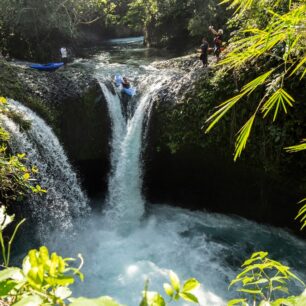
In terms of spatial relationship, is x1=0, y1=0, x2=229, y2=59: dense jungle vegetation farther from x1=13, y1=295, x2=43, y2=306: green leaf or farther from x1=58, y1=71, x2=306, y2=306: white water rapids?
x1=13, y1=295, x2=43, y2=306: green leaf

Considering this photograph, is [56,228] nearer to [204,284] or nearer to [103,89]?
[204,284]

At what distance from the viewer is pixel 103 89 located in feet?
31.5

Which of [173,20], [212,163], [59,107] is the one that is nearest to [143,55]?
[173,20]

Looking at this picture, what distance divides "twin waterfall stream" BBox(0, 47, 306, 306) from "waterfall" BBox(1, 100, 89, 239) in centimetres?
2

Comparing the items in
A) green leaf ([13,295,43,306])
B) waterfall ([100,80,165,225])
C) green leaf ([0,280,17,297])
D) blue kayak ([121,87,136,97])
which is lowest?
waterfall ([100,80,165,225])

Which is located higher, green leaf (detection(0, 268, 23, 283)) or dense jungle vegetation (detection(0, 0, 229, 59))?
dense jungle vegetation (detection(0, 0, 229, 59))

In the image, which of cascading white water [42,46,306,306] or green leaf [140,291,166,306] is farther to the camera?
cascading white water [42,46,306,306]

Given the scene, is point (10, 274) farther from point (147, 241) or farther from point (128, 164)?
point (128, 164)

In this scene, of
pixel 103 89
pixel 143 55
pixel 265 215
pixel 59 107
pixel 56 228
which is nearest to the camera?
pixel 56 228

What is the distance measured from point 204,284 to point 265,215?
2567 millimetres

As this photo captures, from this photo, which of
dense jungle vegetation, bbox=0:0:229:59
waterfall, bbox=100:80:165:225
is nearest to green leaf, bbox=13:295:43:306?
waterfall, bbox=100:80:165:225

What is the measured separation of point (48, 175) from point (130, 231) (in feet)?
8.12

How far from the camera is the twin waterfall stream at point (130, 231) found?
658cm

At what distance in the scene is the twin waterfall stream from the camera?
658cm
